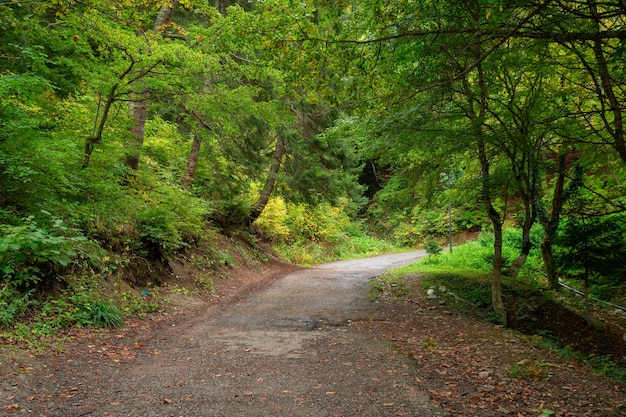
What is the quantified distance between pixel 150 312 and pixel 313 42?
5.70 m

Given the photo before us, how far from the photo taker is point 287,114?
11.0m

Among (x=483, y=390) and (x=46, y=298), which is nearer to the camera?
(x=483, y=390)

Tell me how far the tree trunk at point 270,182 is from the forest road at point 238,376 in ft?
32.4

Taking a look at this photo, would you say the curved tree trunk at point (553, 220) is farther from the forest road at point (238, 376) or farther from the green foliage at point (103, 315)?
the green foliage at point (103, 315)

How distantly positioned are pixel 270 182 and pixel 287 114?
6.65 metres

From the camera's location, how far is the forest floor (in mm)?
3676

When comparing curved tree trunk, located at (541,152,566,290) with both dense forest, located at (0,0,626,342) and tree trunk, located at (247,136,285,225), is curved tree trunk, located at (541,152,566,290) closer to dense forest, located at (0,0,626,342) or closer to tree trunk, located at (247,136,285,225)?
dense forest, located at (0,0,626,342)

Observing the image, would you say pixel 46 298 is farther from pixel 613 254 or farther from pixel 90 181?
pixel 613 254

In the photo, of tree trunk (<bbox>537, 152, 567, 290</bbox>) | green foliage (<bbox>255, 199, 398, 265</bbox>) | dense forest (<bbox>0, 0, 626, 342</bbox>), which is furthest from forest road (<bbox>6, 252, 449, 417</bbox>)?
green foliage (<bbox>255, 199, 398, 265</bbox>)

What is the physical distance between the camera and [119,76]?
717 centimetres

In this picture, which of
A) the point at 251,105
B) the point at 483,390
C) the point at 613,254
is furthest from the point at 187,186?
the point at 613,254

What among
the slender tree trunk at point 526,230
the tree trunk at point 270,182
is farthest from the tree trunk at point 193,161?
the slender tree trunk at point 526,230

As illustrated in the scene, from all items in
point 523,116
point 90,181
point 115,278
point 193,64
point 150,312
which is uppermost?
point 193,64

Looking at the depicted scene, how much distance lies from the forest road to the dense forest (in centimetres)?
134
